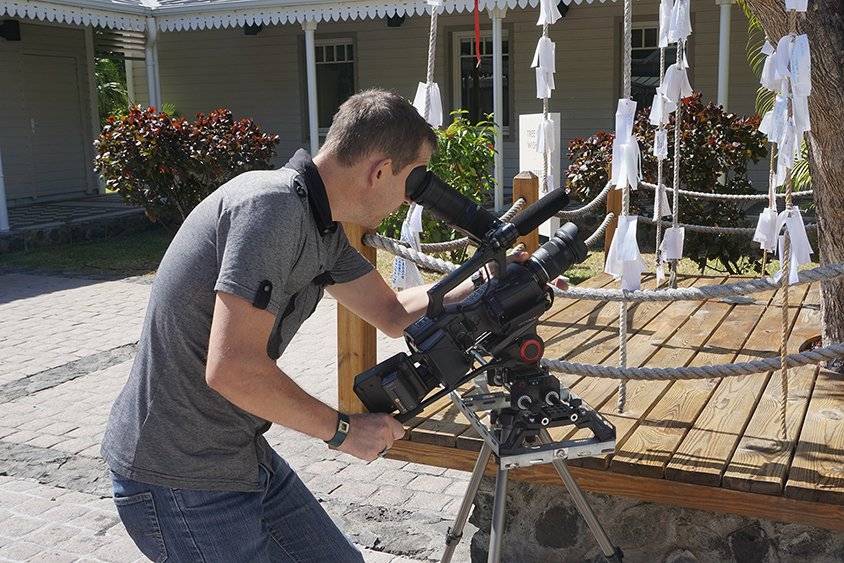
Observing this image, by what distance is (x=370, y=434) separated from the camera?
2.04m

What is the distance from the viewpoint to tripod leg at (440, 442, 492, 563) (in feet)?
7.73

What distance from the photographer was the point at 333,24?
15.9 m

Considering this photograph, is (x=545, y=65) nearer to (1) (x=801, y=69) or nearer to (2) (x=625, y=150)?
(2) (x=625, y=150)

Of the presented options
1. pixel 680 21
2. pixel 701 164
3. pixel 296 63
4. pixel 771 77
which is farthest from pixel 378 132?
pixel 296 63

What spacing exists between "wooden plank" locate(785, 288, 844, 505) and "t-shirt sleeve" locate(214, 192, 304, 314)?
172 centimetres

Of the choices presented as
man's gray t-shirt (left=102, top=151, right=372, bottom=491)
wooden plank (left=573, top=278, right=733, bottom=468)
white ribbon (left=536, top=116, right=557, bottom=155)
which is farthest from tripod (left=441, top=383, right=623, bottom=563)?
white ribbon (left=536, top=116, right=557, bottom=155)

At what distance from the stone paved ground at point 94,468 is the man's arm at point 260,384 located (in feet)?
6.15

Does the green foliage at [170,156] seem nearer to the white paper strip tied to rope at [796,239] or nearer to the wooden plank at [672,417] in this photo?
the wooden plank at [672,417]

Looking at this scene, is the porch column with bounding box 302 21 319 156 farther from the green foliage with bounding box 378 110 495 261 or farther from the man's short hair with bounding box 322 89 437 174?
the man's short hair with bounding box 322 89 437 174

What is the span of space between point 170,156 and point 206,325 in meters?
9.77

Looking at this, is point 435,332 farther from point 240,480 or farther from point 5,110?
point 5,110

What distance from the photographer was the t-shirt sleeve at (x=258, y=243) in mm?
1884

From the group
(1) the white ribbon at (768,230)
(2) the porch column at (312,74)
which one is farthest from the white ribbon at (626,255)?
(2) the porch column at (312,74)

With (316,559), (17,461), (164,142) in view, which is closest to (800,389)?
(316,559)
